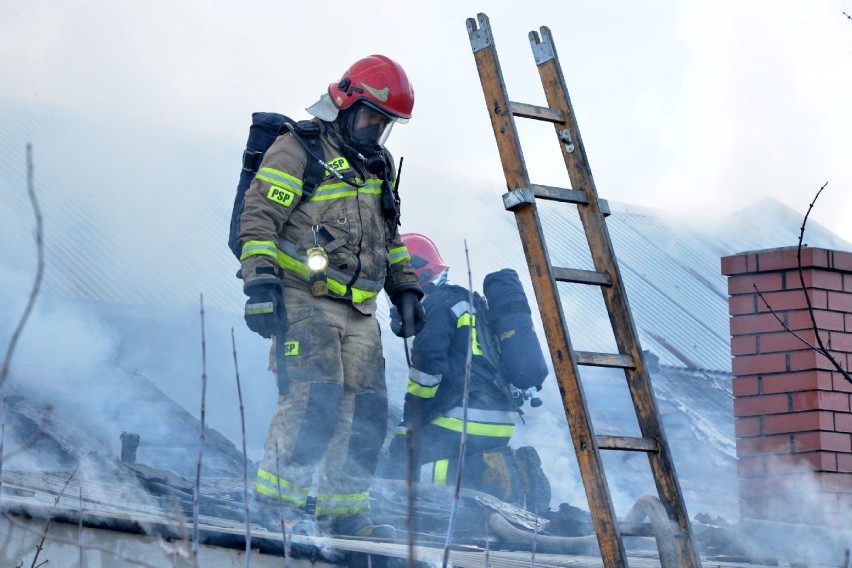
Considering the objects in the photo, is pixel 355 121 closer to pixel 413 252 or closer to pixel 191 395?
pixel 413 252

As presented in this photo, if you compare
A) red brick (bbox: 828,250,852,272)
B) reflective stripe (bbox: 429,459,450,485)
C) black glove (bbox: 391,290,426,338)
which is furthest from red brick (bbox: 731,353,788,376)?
reflective stripe (bbox: 429,459,450,485)

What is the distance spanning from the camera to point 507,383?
6.49 m

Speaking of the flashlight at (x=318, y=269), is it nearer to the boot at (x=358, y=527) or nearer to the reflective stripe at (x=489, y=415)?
the boot at (x=358, y=527)

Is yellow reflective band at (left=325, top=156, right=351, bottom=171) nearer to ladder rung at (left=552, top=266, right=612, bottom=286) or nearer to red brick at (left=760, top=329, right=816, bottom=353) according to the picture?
ladder rung at (left=552, top=266, right=612, bottom=286)

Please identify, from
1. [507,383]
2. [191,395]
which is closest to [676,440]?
[507,383]

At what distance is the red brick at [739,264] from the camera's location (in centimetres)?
531

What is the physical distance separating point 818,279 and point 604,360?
200 centimetres

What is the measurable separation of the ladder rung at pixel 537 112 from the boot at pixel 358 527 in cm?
162

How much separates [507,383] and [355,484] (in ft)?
6.45

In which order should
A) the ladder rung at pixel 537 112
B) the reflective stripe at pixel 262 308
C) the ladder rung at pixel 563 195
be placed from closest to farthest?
1. the ladder rung at pixel 563 195
2. the ladder rung at pixel 537 112
3. the reflective stripe at pixel 262 308

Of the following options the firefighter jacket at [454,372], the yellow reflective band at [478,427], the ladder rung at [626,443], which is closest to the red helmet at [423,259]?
the firefighter jacket at [454,372]

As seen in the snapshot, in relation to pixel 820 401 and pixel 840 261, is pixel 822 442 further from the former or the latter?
pixel 840 261

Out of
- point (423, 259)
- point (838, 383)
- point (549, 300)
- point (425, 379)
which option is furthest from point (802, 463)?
point (423, 259)

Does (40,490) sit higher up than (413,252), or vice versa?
(413,252)
